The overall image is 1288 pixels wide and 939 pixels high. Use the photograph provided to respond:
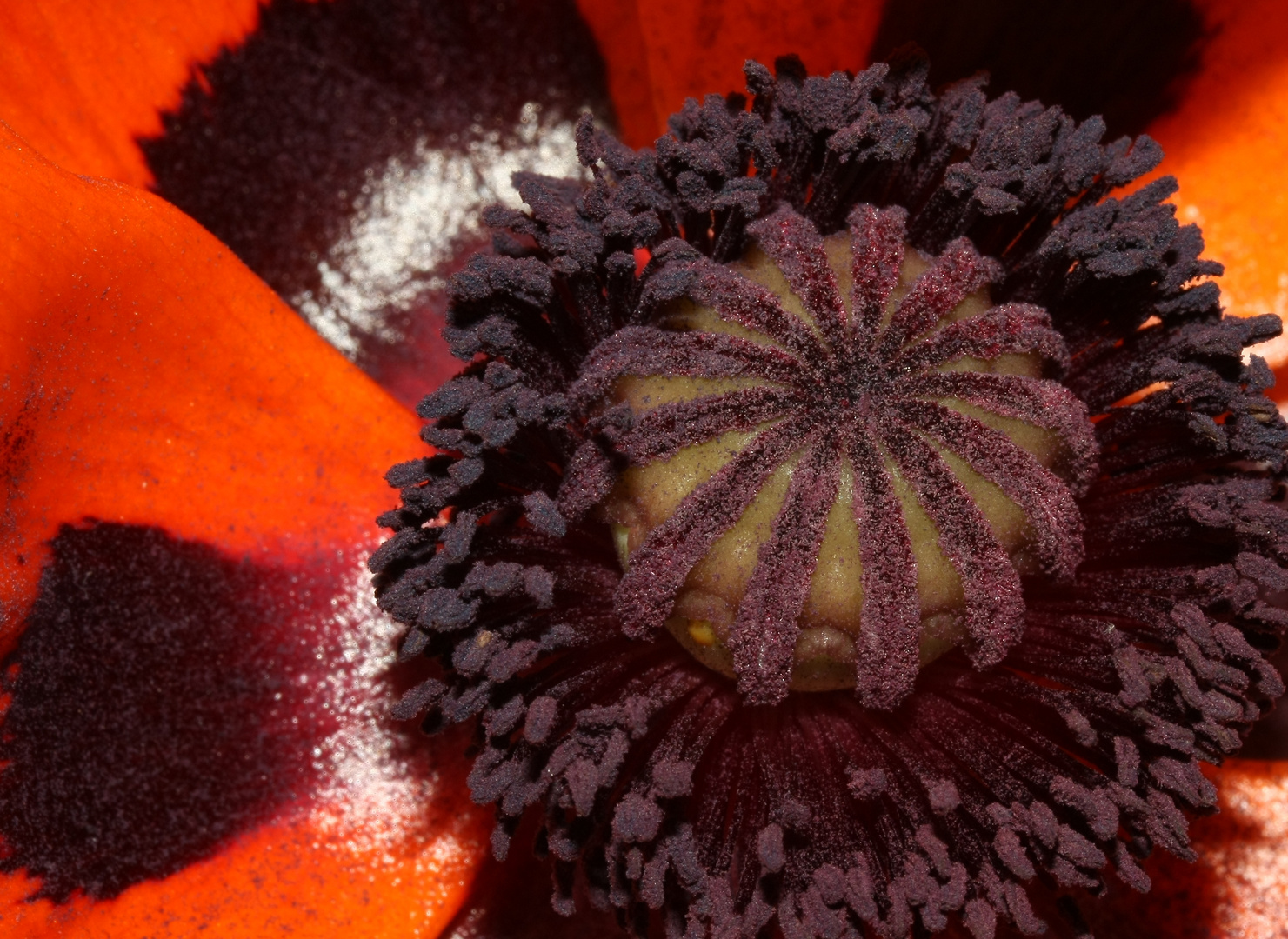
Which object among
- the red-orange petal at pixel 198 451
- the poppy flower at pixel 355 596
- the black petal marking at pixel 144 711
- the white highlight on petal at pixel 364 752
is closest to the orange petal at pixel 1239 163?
the poppy flower at pixel 355 596

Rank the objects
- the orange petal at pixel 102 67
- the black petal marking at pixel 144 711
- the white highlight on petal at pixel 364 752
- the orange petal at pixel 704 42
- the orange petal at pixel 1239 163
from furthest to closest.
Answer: the orange petal at pixel 704 42 → the orange petal at pixel 1239 163 → the white highlight on petal at pixel 364 752 → the orange petal at pixel 102 67 → the black petal marking at pixel 144 711

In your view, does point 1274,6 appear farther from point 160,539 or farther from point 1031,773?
point 160,539

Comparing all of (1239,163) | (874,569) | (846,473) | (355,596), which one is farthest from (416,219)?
(1239,163)

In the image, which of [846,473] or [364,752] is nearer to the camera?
[846,473]

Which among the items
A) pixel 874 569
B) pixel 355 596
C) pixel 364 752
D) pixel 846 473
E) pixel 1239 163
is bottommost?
pixel 364 752

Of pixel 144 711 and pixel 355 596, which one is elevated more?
pixel 355 596

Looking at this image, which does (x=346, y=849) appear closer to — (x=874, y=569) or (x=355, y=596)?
(x=355, y=596)

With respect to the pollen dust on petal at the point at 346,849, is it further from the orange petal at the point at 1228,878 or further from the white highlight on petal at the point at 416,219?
the orange petal at the point at 1228,878
